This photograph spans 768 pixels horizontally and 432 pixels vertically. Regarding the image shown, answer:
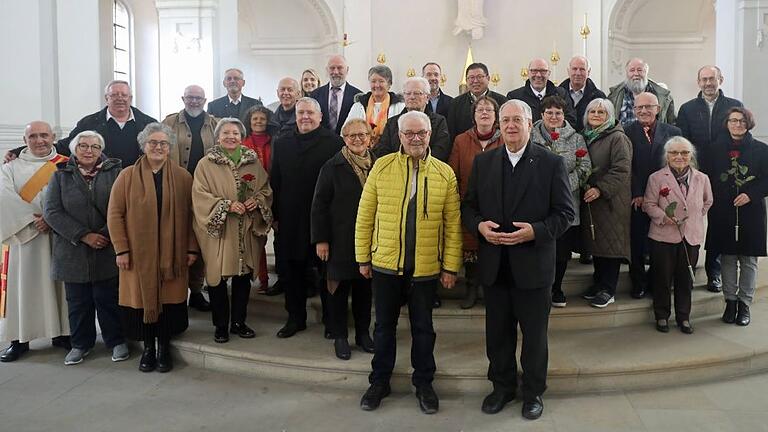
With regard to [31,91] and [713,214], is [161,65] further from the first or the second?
[713,214]

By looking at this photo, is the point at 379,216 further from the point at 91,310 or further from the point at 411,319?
the point at 91,310

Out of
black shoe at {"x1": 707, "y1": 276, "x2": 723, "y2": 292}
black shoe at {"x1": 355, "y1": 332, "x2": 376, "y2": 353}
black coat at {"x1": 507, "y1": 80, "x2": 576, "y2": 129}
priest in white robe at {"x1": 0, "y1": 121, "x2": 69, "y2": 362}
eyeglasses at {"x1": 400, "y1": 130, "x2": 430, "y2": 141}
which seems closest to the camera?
eyeglasses at {"x1": 400, "y1": 130, "x2": 430, "y2": 141}

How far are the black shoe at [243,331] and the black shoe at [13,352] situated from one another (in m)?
1.50

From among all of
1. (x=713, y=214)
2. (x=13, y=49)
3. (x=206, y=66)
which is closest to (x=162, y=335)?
(x=713, y=214)

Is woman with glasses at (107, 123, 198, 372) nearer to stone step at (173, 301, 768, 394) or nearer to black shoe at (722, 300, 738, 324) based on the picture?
stone step at (173, 301, 768, 394)

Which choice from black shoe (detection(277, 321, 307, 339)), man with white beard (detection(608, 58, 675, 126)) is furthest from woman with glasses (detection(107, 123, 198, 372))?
man with white beard (detection(608, 58, 675, 126))

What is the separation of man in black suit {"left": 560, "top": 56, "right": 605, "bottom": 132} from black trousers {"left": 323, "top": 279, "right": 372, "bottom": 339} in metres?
2.32

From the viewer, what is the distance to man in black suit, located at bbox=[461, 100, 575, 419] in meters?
3.23

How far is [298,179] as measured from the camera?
13.6ft

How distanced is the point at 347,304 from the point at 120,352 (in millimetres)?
1667

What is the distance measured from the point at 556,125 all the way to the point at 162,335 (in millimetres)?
2964

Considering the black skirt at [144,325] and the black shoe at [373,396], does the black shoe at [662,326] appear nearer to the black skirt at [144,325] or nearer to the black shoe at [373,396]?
the black shoe at [373,396]

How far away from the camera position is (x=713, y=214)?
4668mm

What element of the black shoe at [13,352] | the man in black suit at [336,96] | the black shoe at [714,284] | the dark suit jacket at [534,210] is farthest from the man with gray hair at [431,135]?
the black shoe at [13,352]
